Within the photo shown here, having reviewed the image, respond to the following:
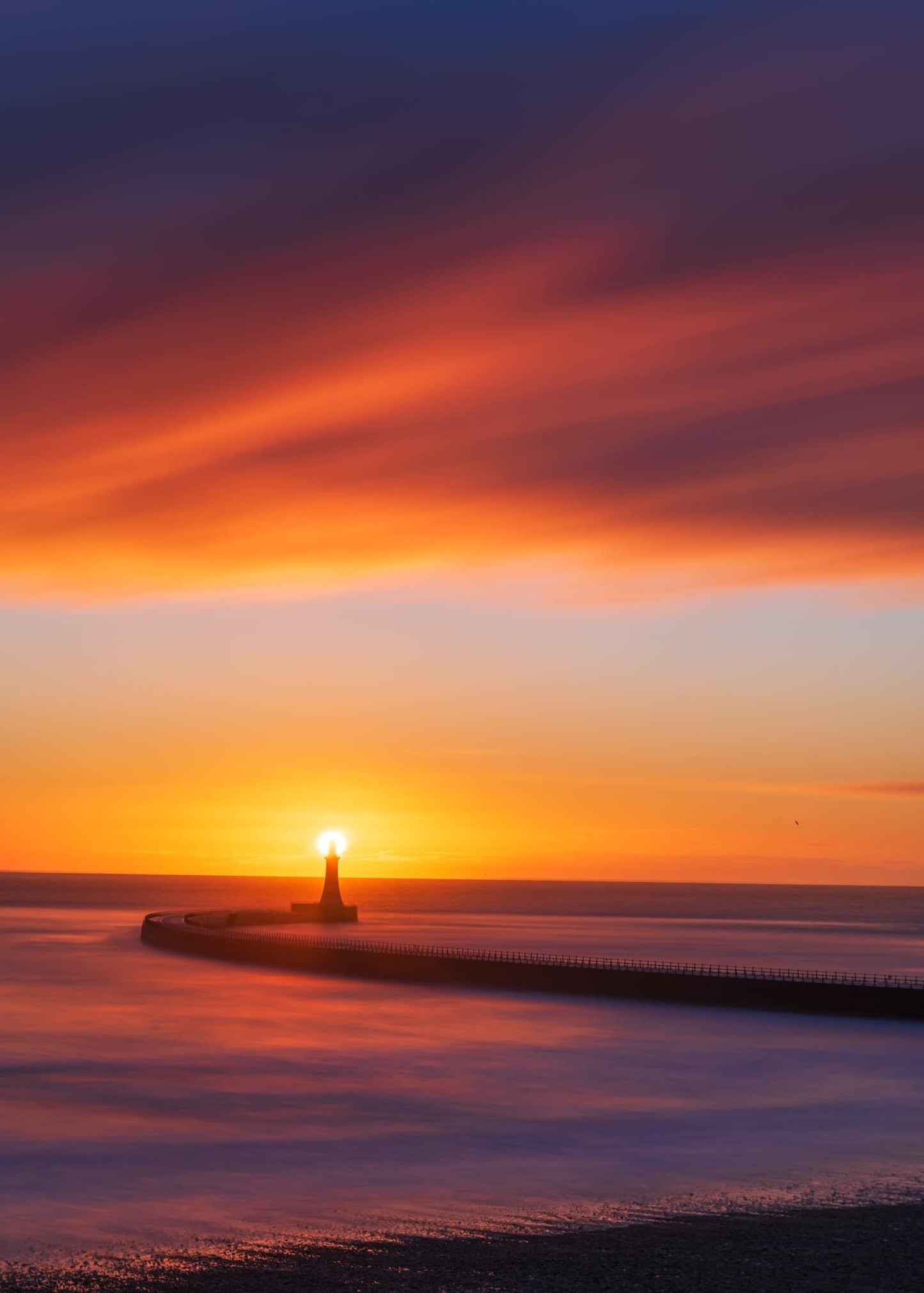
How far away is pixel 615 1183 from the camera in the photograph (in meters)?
33.8

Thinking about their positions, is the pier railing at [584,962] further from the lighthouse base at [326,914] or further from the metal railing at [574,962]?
the lighthouse base at [326,914]

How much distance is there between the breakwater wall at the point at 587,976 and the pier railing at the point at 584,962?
0.19 meters

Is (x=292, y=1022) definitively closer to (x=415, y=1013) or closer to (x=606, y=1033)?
(x=415, y=1013)

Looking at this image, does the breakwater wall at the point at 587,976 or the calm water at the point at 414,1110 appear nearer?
the calm water at the point at 414,1110

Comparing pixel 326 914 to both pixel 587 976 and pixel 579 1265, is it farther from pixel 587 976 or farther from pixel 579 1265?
pixel 579 1265

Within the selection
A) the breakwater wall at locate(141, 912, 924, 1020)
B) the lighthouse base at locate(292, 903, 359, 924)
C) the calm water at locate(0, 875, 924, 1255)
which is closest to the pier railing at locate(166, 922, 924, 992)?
the breakwater wall at locate(141, 912, 924, 1020)

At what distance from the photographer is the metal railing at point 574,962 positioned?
81.6 m

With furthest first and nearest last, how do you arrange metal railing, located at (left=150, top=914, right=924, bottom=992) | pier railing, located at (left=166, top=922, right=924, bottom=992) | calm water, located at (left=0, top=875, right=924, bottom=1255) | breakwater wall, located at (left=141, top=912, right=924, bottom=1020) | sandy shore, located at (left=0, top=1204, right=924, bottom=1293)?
metal railing, located at (left=150, top=914, right=924, bottom=992) → pier railing, located at (left=166, top=922, right=924, bottom=992) → breakwater wall, located at (left=141, top=912, right=924, bottom=1020) → calm water, located at (left=0, top=875, right=924, bottom=1255) → sandy shore, located at (left=0, top=1204, right=924, bottom=1293)

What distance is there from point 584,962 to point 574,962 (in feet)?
5.16

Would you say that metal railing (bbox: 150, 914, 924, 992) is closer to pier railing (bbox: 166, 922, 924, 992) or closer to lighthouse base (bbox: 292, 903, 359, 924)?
pier railing (bbox: 166, 922, 924, 992)

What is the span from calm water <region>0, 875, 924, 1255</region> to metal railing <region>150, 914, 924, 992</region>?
227 inches

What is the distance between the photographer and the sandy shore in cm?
2269

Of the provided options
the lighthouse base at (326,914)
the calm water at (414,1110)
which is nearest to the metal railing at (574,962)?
the calm water at (414,1110)

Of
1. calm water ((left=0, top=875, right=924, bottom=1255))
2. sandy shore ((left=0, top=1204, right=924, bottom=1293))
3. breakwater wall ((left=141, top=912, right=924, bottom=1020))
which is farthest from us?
breakwater wall ((left=141, top=912, right=924, bottom=1020))
